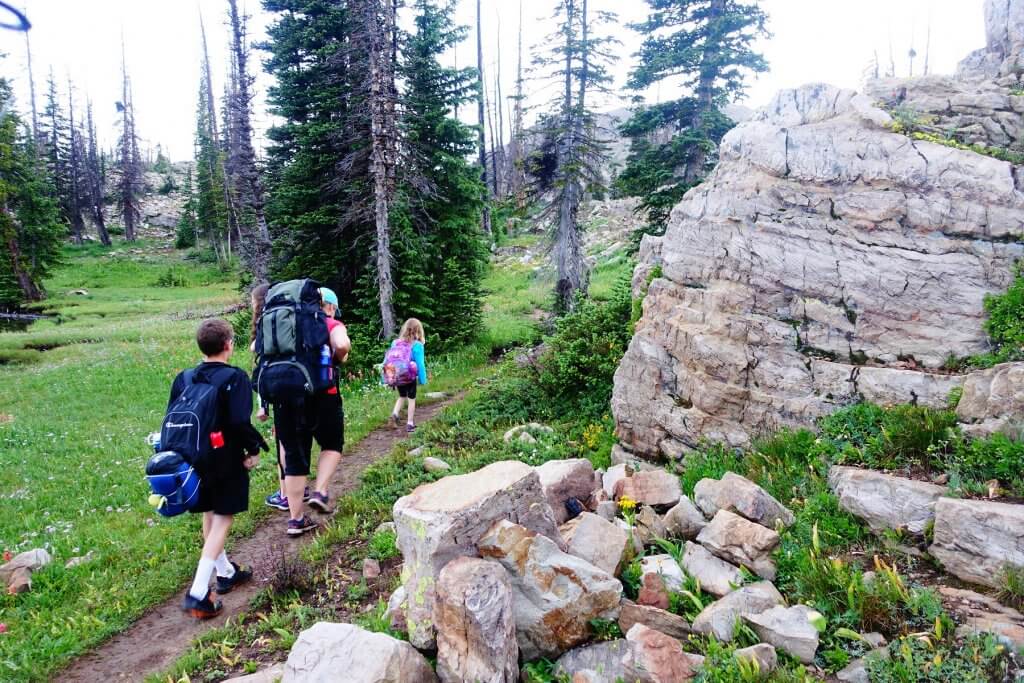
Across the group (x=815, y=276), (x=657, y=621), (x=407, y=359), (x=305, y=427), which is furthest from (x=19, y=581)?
(x=815, y=276)

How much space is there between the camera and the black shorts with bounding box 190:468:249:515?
5297 millimetres

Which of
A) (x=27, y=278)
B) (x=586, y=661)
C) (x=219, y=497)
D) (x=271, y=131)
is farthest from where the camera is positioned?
(x=27, y=278)

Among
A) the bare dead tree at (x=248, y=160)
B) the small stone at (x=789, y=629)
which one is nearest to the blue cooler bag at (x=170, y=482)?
the small stone at (x=789, y=629)

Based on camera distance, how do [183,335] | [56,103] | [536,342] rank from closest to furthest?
[536,342] → [183,335] → [56,103]

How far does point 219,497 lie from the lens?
5.34 metres

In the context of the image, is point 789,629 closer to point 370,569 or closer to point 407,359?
point 370,569

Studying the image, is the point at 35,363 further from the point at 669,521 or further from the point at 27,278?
the point at 669,521

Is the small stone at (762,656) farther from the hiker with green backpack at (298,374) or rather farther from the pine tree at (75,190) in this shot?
the pine tree at (75,190)

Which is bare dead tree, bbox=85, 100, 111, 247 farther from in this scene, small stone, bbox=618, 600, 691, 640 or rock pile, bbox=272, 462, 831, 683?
small stone, bbox=618, 600, 691, 640

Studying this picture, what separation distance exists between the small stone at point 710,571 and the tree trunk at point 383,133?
514 inches

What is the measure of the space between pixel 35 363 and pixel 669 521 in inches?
974

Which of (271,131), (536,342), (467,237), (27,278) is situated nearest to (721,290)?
(536,342)

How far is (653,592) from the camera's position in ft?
15.0

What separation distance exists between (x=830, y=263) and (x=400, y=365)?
7122 millimetres
